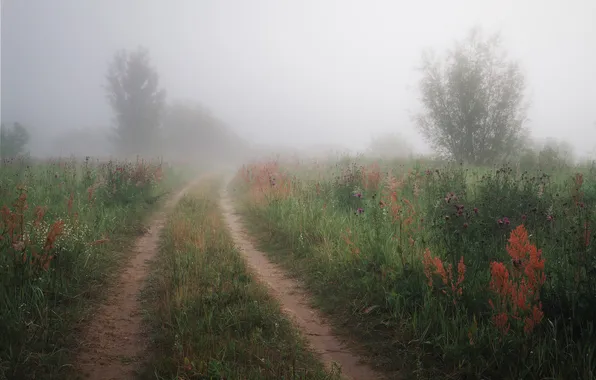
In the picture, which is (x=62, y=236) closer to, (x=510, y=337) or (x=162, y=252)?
(x=162, y=252)

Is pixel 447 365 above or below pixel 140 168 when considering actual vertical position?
below

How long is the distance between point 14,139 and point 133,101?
1244 centimetres

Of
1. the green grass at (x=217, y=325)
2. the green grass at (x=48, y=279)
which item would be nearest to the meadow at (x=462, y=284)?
the green grass at (x=217, y=325)

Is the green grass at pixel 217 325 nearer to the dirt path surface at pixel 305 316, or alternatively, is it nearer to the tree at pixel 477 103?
the dirt path surface at pixel 305 316

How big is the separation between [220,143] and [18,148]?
27322 millimetres

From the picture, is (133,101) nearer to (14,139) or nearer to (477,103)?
(14,139)

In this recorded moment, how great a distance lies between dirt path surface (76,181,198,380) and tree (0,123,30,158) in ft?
122

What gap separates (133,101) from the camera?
3528cm

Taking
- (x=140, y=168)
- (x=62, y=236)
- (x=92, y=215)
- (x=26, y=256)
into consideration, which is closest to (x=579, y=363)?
(x=26, y=256)

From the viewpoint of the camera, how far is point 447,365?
10.6ft

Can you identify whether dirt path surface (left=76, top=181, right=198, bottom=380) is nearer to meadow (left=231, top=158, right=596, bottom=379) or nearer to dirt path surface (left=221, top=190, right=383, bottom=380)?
dirt path surface (left=221, top=190, right=383, bottom=380)

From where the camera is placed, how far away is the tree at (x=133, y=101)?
35.1 meters

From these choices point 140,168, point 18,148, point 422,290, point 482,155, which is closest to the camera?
point 422,290

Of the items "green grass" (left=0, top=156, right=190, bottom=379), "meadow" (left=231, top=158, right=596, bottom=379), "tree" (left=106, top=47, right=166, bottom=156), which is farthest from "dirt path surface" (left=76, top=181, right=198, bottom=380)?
"tree" (left=106, top=47, right=166, bottom=156)
